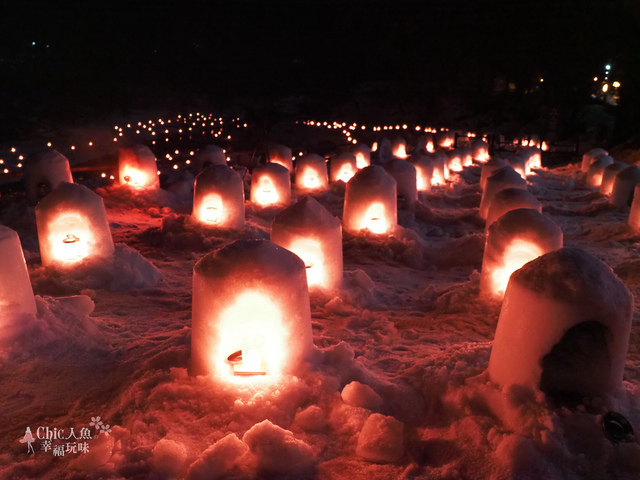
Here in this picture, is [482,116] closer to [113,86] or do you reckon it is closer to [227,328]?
[113,86]

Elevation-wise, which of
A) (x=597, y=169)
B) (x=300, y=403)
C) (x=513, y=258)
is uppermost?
(x=597, y=169)

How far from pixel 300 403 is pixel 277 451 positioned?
72 cm

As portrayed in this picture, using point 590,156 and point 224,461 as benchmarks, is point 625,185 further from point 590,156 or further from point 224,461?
point 224,461

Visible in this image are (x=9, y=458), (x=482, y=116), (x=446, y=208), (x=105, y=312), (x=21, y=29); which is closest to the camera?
(x=9, y=458)

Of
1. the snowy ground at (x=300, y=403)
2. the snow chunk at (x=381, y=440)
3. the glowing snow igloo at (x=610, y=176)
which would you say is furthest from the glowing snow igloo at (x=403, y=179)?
the snow chunk at (x=381, y=440)

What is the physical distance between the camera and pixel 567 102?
96.8 ft

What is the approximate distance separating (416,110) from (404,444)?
3594 cm

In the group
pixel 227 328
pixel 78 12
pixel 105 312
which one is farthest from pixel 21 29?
pixel 227 328

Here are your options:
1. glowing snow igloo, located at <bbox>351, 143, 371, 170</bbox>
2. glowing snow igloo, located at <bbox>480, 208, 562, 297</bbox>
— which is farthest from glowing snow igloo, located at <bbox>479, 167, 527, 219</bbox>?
glowing snow igloo, located at <bbox>351, 143, 371, 170</bbox>

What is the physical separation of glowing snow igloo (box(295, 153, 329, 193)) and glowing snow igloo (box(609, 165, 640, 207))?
7.91 metres

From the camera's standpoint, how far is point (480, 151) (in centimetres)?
2353

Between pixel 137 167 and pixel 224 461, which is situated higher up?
pixel 137 167

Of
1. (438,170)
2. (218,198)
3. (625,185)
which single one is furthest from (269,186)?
(625,185)

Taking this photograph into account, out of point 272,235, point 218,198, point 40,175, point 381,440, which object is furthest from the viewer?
point 40,175
